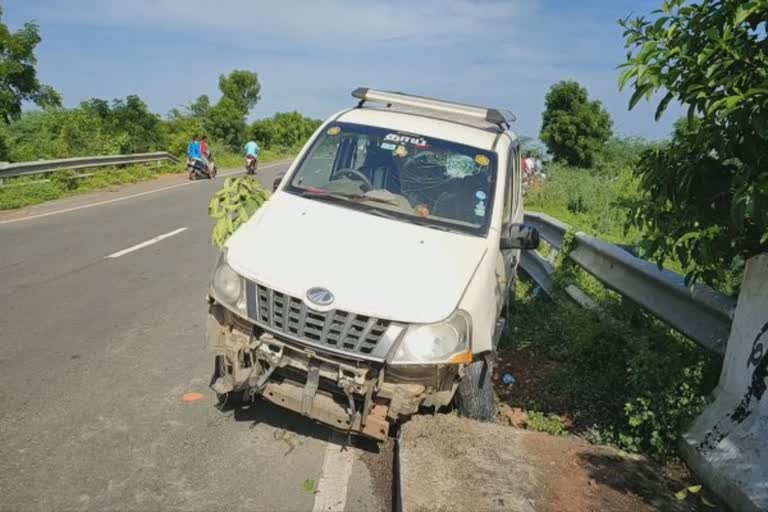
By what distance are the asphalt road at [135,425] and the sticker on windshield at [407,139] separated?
7.58 ft

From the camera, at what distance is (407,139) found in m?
5.26

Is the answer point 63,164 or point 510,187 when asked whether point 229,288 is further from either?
point 63,164

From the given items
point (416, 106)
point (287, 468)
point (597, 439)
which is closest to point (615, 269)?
point (597, 439)

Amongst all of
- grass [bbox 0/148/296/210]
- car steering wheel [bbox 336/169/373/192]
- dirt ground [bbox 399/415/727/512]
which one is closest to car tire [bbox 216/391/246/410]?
dirt ground [bbox 399/415/727/512]

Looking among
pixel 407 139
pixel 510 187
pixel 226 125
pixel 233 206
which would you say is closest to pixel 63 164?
pixel 233 206

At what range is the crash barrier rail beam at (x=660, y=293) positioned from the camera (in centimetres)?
407

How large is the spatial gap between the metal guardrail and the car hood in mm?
13348

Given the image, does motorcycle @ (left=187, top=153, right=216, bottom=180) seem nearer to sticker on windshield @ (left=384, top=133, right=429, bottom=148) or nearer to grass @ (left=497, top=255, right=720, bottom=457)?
grass @ (left=497, top=255, right=720, bottom=457)

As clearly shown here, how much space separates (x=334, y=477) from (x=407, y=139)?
8.99 feet

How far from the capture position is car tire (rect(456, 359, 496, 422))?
414 cm

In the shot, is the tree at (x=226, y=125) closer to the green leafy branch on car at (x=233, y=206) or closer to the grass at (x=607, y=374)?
the green leafy branch on car at (x=233, y=206)

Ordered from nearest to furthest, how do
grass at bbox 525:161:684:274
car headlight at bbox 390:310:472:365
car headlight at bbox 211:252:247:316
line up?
1. car headlight at bbox 390:310:472:365
2. car headlight at bbox 211:252:247:316
3. grass at bbox 525:161:684:274

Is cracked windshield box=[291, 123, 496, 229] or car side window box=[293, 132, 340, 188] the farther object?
car side window box=[293, 132, 340, 188]

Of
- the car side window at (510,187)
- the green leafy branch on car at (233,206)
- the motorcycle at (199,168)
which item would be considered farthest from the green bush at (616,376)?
the motorcycle at (199,168)
